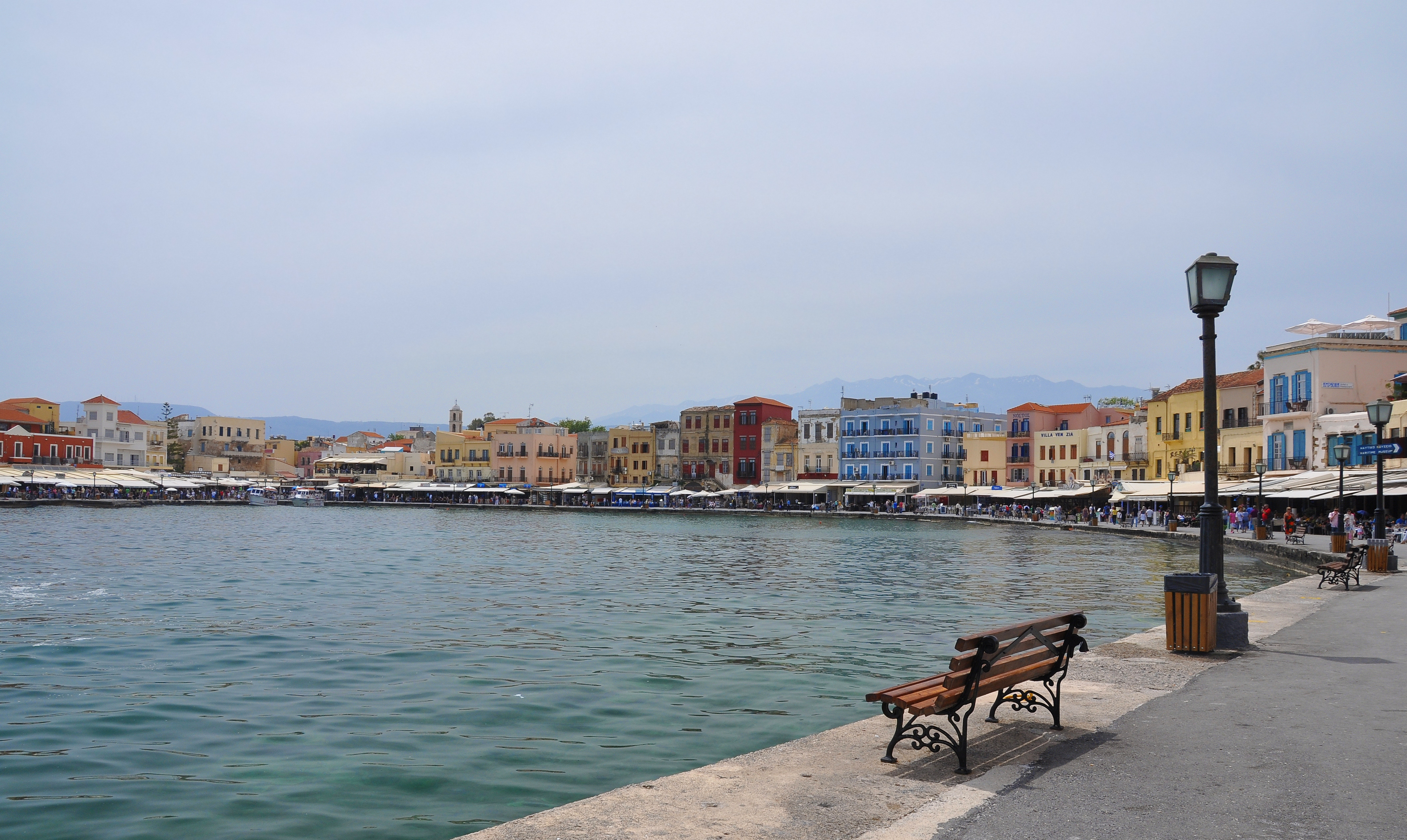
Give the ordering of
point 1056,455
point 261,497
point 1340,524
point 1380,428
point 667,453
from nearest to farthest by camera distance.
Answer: point 1380,428 → point 1340,524 → point 1056,455 → point 667,453 → point 261,497

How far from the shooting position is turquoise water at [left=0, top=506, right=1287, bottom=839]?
7590 mm

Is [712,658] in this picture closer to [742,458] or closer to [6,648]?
[6,648]

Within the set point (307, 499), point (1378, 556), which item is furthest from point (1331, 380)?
point (307, 499)

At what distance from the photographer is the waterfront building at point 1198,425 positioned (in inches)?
2206

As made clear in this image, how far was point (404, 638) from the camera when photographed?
15188mm

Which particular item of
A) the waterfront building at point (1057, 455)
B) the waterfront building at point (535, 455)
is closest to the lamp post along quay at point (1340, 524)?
the waterfront building at point (1057, 455)

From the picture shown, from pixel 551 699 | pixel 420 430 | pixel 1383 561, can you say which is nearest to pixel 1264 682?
pixel 551 699

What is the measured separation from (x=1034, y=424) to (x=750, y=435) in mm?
26269

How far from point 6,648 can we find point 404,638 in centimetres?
524

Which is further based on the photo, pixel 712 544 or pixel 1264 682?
pixel 712 544

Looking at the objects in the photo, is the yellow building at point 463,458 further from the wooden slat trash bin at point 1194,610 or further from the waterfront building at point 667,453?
the wooden slat trash bin at point 1194,610

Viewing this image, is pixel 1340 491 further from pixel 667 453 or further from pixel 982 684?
pixel 667 453

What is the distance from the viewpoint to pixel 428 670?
1250cm

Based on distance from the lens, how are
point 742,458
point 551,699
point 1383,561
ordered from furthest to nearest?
point 742,458
point 1383,561
point 551,699
